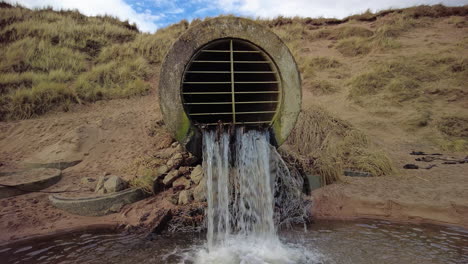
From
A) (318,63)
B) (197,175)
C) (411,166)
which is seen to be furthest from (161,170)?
(318,63)

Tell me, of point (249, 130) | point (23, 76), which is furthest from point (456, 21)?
point (23, 76)

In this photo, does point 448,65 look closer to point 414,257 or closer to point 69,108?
point 414,257

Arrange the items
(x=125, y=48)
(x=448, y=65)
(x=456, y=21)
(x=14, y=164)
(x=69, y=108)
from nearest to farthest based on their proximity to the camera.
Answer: (x=14, y=164) → (x=69, y=108) → (x=448, y=65) → (x=125, y=48) → (x=456, y=21)

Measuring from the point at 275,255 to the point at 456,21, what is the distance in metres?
14.4

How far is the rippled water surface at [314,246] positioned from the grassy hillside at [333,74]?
137cm

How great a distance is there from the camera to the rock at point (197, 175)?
4.41 m

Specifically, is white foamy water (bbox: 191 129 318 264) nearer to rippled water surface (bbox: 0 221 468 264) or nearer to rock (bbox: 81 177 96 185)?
rippled water surface (bbox: 0 221 468 264)

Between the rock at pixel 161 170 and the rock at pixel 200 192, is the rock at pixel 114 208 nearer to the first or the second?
the rock at pixel 161 170

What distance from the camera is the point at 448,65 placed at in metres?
10.1

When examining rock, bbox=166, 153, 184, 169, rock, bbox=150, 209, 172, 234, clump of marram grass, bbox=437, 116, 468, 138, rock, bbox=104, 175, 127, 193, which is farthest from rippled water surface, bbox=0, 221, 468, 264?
clump of marram grass, bbox=437, 116, 468, 138

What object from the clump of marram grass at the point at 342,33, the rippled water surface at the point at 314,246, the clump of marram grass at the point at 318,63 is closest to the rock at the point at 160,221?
the rippled water surface at the point at 314,246

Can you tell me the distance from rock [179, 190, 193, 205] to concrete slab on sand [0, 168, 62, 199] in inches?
84.0

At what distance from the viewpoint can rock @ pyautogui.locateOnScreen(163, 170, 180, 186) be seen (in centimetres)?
455

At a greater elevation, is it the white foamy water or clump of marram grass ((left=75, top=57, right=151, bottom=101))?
clump of marram grass ((left=75, top=57, right=151, bottom=101))
